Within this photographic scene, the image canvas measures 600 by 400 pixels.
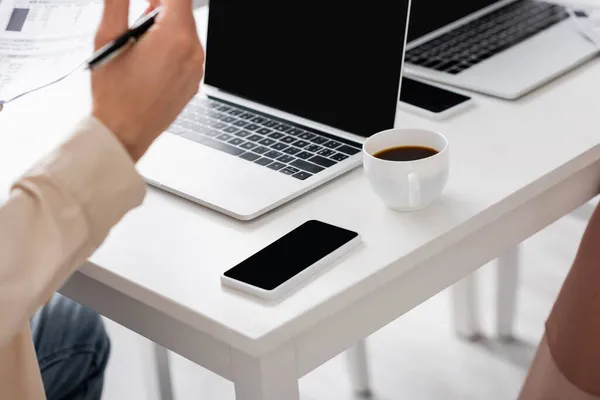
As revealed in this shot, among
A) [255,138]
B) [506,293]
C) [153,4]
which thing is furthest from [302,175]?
[506,293]

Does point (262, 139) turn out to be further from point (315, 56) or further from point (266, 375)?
point (266, 375)

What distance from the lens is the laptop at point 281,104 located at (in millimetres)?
996

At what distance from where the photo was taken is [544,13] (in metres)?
1.39


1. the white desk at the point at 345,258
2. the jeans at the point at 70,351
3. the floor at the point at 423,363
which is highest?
the white desk at the point at 345,258

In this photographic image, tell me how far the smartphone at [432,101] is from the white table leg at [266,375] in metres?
0.43

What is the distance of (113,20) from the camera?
2.60 feet

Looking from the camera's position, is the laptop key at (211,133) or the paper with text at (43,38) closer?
the paper with text at (43,38)

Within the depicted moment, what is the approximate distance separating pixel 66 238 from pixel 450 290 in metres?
1.22

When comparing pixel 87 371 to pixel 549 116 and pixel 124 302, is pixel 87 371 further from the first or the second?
pixel 549 116

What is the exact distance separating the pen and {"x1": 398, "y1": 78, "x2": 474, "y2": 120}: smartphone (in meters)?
0.44

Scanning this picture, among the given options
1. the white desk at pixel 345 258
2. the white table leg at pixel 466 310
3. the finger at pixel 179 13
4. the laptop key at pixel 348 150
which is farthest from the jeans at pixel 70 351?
the white table leg at pixel 466 310

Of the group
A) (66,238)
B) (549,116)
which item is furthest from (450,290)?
(66,238)

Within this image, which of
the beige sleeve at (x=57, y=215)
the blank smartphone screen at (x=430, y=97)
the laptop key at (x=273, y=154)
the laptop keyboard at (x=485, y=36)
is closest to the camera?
the beige sleeve at (x=57, y=215)

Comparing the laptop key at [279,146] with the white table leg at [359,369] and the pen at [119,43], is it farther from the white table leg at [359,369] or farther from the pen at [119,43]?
the white table leg at [359,369]
